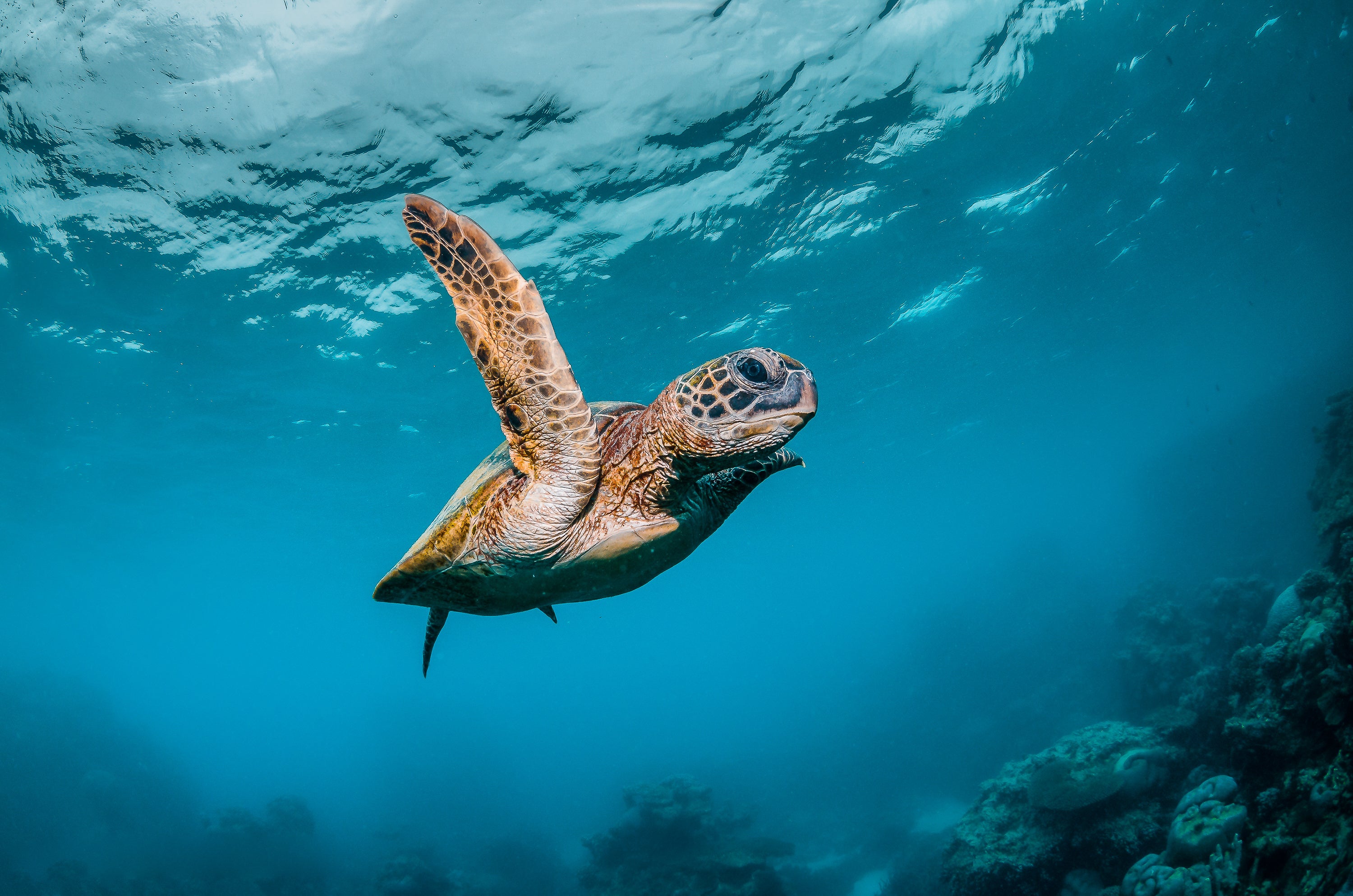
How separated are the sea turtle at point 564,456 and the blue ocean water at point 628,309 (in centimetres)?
602

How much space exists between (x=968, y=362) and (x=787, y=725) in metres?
23.8

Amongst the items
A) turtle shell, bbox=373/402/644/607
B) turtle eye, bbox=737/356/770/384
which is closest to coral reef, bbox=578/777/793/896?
turtle shell, bbox=373/402/644/607

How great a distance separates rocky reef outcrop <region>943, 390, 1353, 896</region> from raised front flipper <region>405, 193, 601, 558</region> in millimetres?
4623

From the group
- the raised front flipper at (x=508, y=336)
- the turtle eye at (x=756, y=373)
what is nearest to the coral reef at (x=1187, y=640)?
the turtle eye at (x=756, y=373)

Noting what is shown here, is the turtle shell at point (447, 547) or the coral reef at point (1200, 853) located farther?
the coral reef at point (1200, 853)

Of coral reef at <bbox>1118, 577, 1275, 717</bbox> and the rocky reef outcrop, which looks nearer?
the rocky reef outcrop

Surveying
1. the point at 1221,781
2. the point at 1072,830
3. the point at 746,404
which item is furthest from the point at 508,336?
the point at 1072,830

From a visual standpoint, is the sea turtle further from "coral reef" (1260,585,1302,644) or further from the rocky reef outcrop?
"coral reef" (1260,585,1302,644)

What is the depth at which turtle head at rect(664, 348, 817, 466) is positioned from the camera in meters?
2.37

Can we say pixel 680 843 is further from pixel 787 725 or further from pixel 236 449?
pixel 787 725

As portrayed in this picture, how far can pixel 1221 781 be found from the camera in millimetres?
4793

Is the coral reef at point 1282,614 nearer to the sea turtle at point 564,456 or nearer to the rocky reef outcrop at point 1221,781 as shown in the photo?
the rocky reef outcrop at point 1221,781

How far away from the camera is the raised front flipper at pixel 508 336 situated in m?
2.49

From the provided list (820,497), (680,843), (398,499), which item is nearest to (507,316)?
(680,843)
